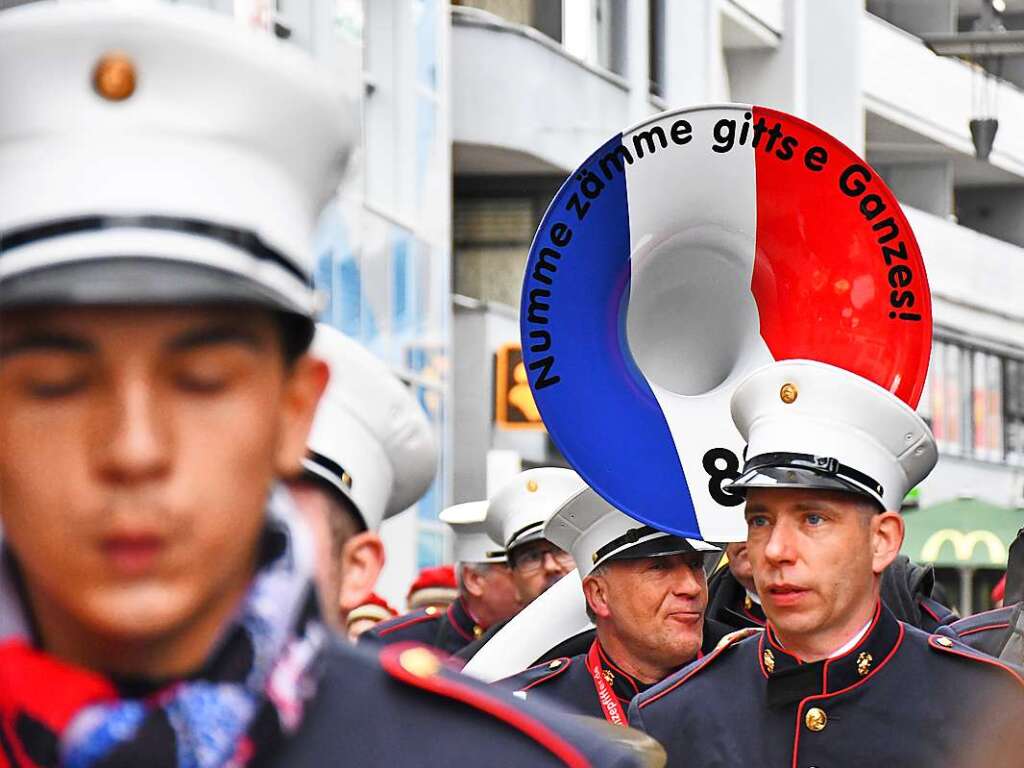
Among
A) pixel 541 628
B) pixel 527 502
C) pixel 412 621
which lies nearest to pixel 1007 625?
pixel 541 628

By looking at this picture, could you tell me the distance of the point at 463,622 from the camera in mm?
10008

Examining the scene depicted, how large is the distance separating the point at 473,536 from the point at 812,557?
5548 millimetres

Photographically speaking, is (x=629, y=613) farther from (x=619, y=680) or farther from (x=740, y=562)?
(x=740, y=562)

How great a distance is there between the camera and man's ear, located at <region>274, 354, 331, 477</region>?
1.85 metres

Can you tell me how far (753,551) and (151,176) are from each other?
10.6 feet

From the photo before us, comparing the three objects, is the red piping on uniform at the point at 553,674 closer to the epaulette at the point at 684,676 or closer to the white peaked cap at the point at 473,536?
the epaulette at the point at 684,676

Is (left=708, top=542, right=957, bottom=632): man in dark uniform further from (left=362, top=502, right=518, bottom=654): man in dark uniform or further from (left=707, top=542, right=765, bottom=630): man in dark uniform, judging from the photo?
(left=362, top=502, right=518, bottom=654): man in dark uniform

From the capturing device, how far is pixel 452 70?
23.8 m

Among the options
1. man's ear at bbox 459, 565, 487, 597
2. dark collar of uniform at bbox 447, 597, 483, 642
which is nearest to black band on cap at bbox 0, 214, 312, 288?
dark collar of uniform at bbox 447, 597, 483, 642

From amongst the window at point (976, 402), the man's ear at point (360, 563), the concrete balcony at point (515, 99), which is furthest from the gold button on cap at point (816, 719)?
the window at point (976, 402)

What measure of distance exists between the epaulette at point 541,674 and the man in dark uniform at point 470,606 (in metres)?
3.00

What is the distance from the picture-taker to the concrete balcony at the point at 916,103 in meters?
37.1

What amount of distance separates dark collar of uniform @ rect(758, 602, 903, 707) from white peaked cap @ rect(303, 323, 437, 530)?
5.84 feet

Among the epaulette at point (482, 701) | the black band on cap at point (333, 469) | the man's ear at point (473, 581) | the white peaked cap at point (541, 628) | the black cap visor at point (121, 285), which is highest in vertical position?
the black cap visor at point (121, 285)
